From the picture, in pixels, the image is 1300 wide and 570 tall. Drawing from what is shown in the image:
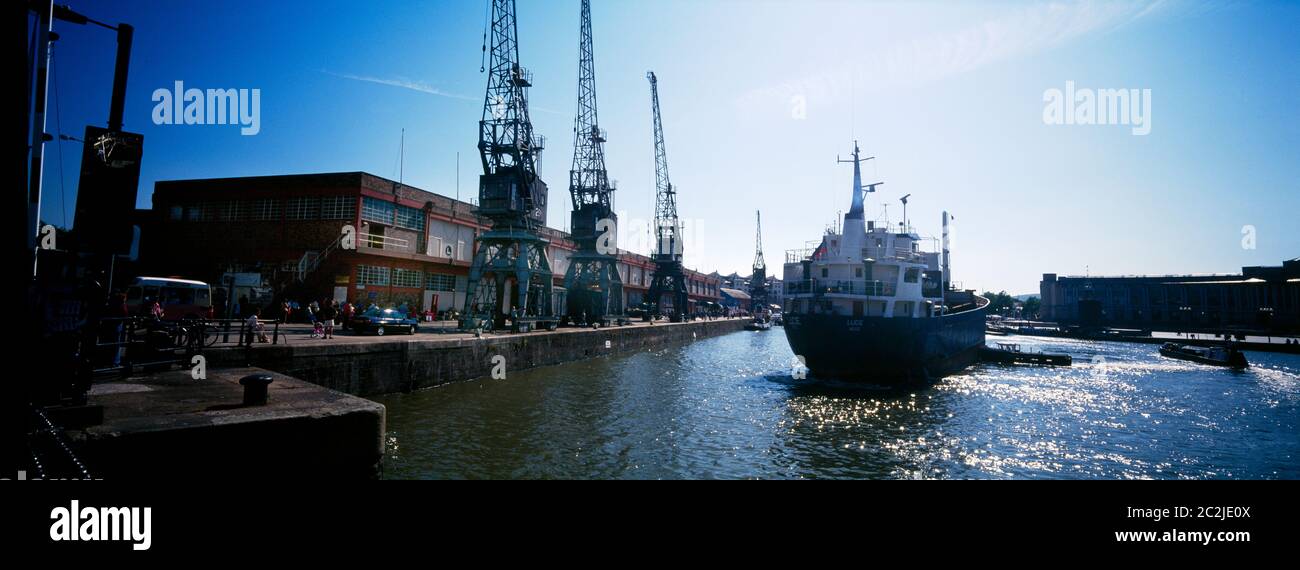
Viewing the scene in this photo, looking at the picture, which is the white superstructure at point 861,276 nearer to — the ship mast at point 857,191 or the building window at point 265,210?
the ship mast at point 857,191

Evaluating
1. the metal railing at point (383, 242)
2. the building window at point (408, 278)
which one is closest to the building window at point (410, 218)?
the metal railing at point (383, 242)

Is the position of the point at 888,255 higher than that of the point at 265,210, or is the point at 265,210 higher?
the point at 265,210

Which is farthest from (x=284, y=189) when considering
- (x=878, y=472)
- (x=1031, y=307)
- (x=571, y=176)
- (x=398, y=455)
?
(x=1031, y=307)

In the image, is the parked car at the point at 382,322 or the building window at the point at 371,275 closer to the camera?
the parked car at the point at 382,322

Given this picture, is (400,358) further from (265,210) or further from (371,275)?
(265,210)

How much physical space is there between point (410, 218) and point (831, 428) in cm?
3330

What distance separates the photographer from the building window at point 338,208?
1302 inches

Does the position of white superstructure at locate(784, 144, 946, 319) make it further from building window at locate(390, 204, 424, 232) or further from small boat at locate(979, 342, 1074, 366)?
building window at locate(390, 204, 424, 232)

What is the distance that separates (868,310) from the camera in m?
28.2

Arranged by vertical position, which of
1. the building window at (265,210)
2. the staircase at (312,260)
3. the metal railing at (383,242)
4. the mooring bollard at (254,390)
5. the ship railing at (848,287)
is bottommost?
the mooring bollard at (254,390)

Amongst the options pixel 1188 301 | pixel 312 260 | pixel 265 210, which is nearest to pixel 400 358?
pixel 312 260

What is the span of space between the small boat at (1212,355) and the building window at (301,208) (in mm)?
63255

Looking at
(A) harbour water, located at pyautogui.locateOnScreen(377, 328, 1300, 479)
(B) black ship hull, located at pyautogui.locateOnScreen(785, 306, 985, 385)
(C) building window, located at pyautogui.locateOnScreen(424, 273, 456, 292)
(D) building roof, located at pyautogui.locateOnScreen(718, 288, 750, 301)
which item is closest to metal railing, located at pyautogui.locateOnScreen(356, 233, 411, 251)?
(C) building window, located at pyautogui.locateOnScreen(424, 273, 456, 292)

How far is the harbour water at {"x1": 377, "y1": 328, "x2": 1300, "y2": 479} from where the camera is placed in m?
12.4
